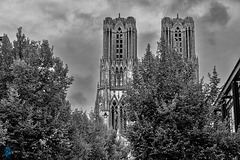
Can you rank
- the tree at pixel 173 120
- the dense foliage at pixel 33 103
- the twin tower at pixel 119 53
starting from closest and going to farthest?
the tree at pixel 173 120
the dense foliage at pixel 33 103
the twin tower at pixel 119 53

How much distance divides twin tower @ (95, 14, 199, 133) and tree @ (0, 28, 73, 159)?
65.0 meters

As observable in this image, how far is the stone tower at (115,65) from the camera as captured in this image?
300 feet

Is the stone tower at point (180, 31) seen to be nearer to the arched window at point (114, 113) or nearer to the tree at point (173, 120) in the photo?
the arched window at point (114, 113)

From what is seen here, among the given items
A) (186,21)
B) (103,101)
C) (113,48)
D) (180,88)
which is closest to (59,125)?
(180,88)

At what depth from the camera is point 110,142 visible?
53281mm

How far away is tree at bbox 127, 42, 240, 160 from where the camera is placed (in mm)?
19828

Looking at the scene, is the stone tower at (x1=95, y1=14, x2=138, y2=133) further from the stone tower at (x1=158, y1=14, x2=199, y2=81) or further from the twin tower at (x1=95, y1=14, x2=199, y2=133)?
the stone tower at (x1=158, y1=14, x2=199, y2=81)

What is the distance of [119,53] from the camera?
322 ft

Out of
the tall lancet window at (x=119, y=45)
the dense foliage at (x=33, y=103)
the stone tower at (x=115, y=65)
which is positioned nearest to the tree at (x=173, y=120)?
the dense foliage at (x=33, y=103)

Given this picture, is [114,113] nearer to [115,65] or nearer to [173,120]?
[115,65]

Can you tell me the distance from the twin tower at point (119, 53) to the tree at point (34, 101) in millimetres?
64990

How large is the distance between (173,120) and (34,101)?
25.0 feet

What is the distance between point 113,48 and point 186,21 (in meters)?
19.7

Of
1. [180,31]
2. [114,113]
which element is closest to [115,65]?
[114,113]
